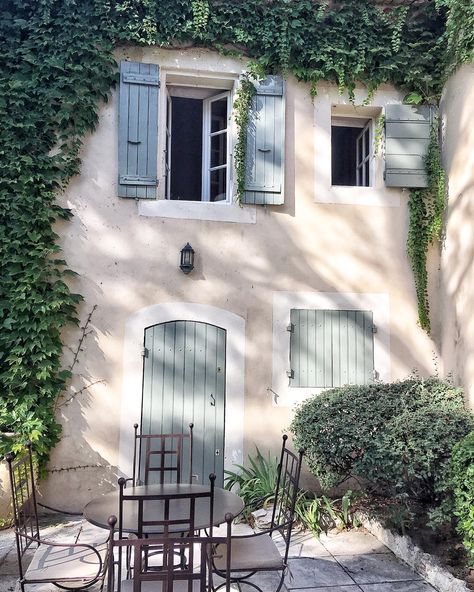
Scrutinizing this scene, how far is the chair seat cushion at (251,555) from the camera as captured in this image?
9.24 ft

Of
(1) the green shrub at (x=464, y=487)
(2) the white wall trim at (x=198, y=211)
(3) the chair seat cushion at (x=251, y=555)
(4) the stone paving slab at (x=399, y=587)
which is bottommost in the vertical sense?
(4) the stone paving slab at (x=399, y=587)

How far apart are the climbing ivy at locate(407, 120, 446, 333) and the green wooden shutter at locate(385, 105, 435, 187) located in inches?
5.3

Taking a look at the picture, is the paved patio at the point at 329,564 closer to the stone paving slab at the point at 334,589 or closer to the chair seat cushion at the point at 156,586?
the stone paving slab at the point at 334,589

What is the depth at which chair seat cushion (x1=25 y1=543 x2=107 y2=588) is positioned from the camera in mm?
2695

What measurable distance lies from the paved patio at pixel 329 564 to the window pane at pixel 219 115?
447 cm

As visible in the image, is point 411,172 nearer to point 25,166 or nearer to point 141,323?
point 141,323

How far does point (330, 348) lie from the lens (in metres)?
5.56

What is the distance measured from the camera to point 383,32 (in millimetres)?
5750

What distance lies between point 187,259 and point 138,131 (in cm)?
148

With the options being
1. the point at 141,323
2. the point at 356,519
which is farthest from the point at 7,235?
the point at 356,519

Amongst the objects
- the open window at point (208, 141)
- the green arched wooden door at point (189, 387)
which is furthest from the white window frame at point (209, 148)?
the green arched wooden door at point (189, 387)

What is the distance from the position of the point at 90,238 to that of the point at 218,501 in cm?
330

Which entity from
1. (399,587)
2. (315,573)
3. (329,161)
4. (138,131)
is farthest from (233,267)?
(399,587)

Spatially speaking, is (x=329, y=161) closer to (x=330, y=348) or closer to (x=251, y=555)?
(x=330, y=348)
